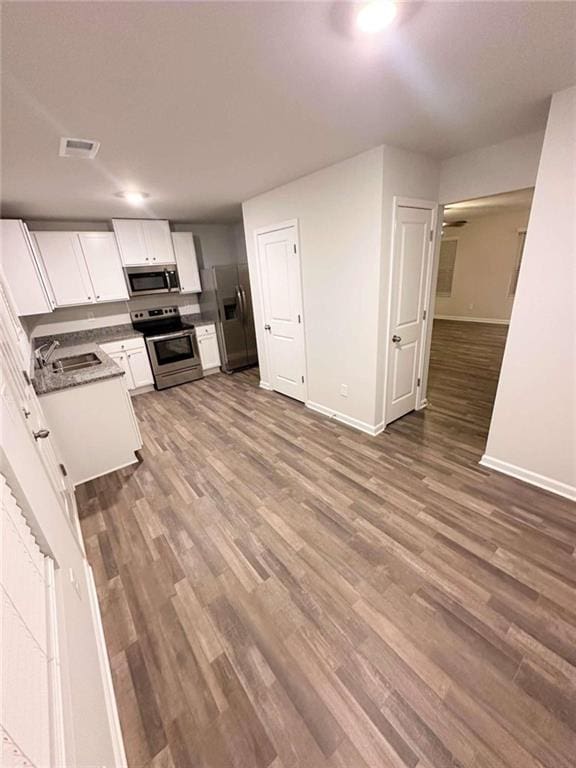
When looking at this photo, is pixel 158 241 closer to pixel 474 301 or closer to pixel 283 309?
pixel 283 309

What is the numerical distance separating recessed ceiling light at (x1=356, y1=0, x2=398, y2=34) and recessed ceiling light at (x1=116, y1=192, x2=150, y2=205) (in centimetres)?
270

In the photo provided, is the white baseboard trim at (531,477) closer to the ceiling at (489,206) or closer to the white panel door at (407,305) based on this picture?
the white panel door at (407,305)

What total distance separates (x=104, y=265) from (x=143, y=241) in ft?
2.14

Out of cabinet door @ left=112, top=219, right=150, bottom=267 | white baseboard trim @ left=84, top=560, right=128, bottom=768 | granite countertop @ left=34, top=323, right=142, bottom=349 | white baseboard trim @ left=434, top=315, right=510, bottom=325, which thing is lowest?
white baseboard trim @ left=84, top=560, right=128, bottom=768

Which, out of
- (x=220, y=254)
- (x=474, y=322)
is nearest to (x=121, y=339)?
(x=220, y=254)

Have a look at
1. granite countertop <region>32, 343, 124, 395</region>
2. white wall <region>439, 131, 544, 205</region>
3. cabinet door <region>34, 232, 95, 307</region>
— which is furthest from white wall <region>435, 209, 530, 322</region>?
granite countertop <region>32, 343, 124, 395</region>

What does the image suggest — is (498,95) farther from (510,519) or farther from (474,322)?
(474,322)

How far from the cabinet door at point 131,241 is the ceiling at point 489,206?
170 inches

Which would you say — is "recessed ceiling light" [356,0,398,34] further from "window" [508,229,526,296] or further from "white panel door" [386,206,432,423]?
"window" [508,229,526,296]

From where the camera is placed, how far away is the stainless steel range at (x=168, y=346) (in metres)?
4.53

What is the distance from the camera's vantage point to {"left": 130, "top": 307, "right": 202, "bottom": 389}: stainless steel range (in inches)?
178

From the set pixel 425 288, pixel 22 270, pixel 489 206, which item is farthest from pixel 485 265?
pixel 22 270

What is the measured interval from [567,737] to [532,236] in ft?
8.07

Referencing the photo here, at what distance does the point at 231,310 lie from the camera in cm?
493
